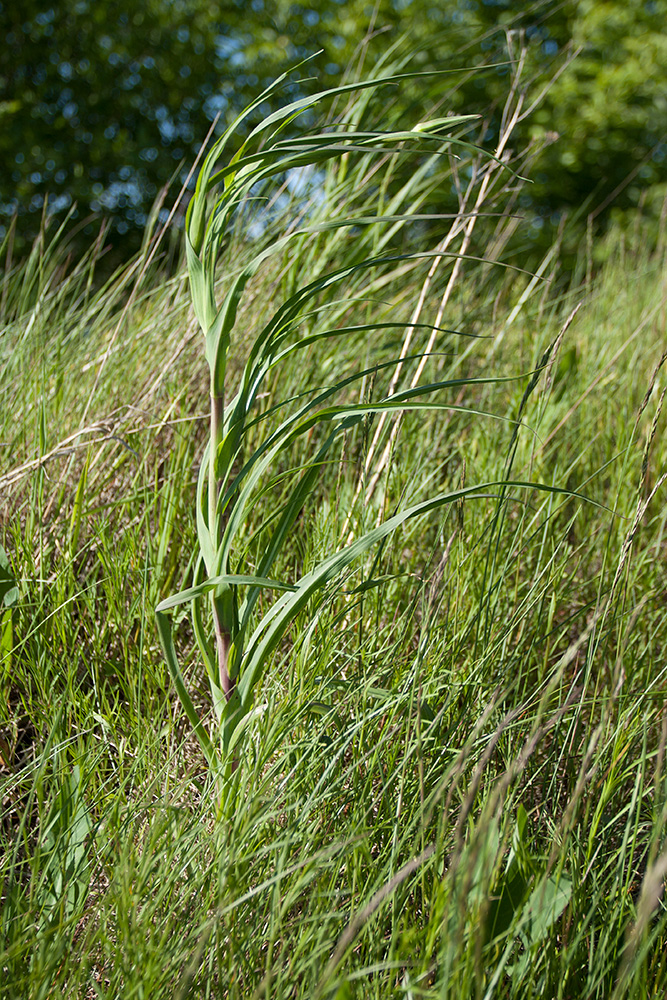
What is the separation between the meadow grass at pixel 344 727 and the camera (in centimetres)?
66

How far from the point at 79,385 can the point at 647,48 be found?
5625 mm

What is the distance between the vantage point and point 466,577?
1.07 m

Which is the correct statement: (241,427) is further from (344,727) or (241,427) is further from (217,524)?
(344,727)

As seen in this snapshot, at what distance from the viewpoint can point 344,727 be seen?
837 millimetres

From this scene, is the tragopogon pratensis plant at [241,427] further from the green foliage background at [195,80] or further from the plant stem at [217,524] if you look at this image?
the green foliage background at [195,80]

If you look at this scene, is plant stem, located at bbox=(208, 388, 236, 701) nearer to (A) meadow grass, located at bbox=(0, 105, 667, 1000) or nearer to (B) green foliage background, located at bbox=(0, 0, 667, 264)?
(A) meadow grass, located at bbox=(0, 105, 667, 1000)

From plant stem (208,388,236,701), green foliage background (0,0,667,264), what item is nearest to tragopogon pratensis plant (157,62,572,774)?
plant stem (208,388,236,701)

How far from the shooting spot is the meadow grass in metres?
0.66

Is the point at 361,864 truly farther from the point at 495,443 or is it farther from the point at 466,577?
the point at 495,443

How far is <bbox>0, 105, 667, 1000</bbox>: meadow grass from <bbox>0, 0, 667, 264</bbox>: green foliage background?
353cm

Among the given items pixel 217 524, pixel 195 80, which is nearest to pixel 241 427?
pixel 217 524

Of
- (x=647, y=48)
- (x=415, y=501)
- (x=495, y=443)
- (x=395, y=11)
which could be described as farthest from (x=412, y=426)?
(x=647, y=48)

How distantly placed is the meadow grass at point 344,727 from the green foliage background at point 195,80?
11.6 feet

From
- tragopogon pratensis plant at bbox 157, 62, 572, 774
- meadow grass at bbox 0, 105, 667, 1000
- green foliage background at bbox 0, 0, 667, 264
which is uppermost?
green foliage background at bbox 0, 0, 667, 264
